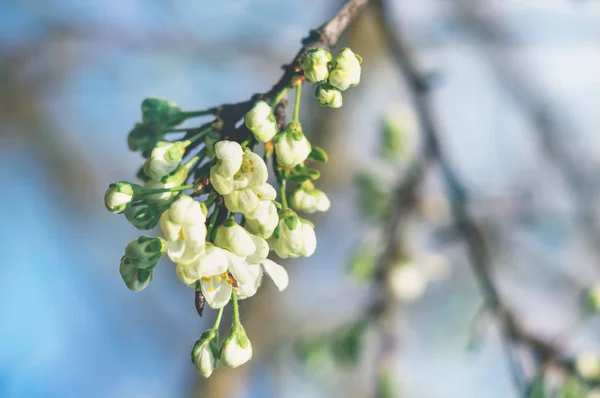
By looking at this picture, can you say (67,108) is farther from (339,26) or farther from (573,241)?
(339,26)

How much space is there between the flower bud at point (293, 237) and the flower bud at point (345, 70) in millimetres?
290

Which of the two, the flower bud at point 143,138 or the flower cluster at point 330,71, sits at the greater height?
the flower cluster at point 330,71

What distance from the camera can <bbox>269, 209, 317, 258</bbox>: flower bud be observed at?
1235 millimetres

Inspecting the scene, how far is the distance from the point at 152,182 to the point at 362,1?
625 millimetres

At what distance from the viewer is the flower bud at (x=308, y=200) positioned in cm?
135

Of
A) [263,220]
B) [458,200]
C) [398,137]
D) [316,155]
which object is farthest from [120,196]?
[398,137]

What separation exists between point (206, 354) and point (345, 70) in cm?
63

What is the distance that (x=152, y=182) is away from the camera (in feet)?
3.99

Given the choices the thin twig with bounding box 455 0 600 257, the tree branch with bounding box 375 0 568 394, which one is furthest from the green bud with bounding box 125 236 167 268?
the thin twig with bounding box 455 0 600 257

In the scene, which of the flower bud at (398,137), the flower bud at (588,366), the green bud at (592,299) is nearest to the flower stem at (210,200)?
the flower bud at (588,366)

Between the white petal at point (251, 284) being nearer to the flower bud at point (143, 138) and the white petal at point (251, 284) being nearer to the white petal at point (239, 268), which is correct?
the white petal at point (239, 268)

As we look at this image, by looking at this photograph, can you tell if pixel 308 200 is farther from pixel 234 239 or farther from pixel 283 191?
pixel 234 239

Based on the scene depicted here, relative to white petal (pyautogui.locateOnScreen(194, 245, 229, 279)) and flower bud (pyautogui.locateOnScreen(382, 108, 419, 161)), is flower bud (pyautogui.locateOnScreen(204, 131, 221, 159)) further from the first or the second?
flower bud (pyautogui.locateOnScreen(382, 108, 419, 161))

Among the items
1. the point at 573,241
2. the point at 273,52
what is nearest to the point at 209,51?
the point at 273,52
